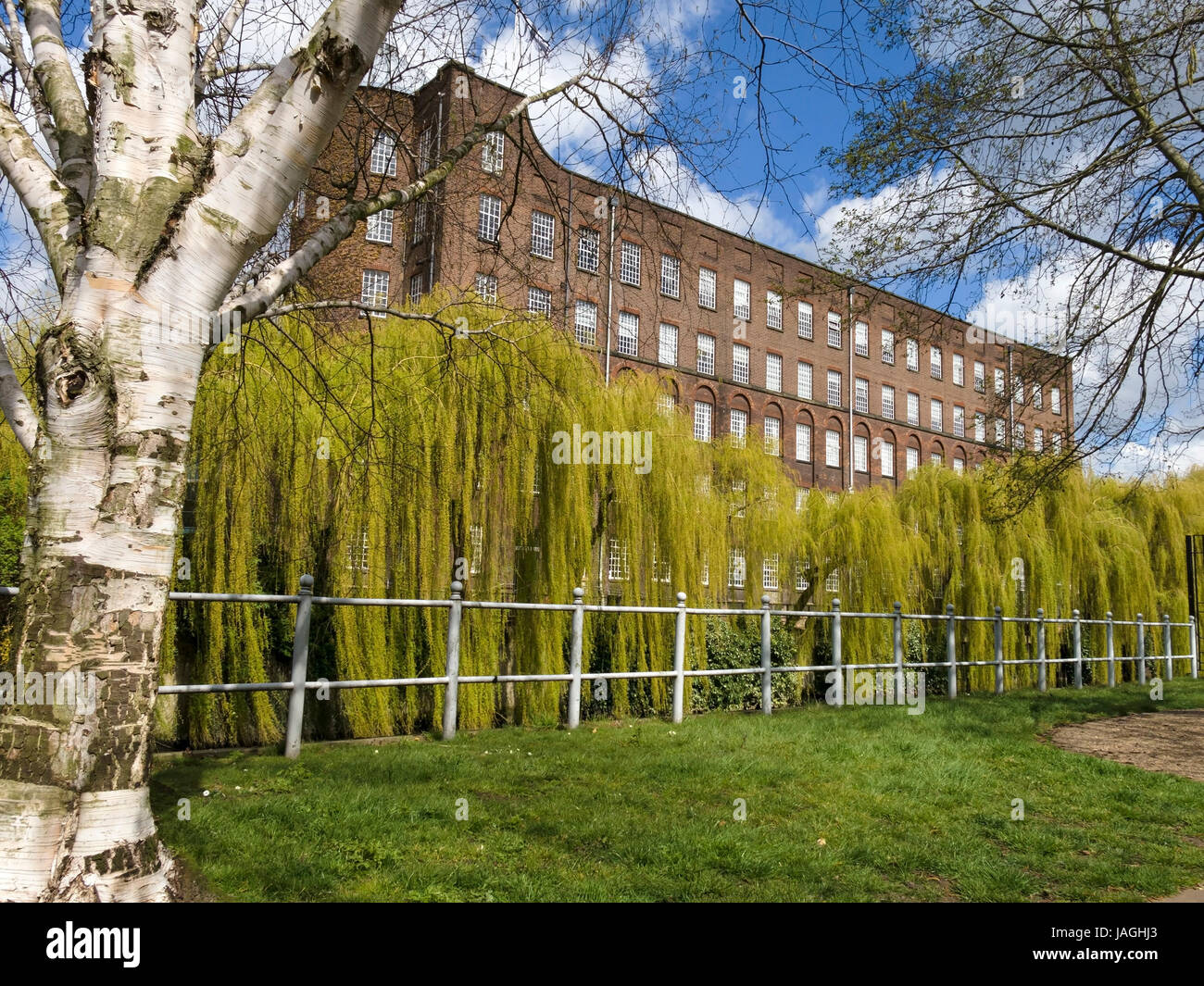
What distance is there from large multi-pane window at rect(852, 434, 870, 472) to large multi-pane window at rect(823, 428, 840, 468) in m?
1.07

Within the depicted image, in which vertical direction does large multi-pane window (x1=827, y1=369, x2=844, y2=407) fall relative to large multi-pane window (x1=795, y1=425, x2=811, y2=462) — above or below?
above

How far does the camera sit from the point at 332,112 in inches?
135

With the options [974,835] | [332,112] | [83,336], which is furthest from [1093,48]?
[83,336]

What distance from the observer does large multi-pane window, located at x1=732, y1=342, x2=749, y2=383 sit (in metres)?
40.7

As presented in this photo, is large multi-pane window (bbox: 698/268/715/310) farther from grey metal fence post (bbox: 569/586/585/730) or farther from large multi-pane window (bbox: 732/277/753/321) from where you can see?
grey metal fence post (bbox: 569/586/585/730)

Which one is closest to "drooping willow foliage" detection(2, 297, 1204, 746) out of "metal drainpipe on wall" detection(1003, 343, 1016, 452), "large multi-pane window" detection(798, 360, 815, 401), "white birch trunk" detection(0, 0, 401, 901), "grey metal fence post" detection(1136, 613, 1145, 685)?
"white birch trunk" detection(0, 0, 401, 901)

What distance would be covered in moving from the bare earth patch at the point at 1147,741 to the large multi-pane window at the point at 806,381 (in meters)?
31.8

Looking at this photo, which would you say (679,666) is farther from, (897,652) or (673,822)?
(897,652)

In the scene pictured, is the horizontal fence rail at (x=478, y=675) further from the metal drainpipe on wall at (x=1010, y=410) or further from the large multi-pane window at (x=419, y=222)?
the large multi-pane window at (x=419, y=222)

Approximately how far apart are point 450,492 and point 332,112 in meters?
5.85

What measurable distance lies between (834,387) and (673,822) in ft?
141

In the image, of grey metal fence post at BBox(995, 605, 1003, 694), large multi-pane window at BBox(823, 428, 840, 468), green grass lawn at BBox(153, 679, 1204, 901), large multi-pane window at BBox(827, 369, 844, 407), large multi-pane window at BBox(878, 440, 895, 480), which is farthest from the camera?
large multi-pane window at BBox(878, 440, 895, 480)

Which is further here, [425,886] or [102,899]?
[425,886]

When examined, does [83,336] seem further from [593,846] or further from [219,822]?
[593,846]
